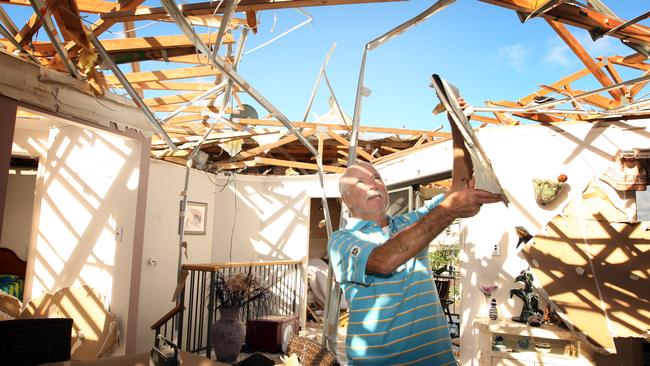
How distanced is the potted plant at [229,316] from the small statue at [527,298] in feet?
10.1

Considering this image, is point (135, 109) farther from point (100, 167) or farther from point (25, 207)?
point (25, 207)

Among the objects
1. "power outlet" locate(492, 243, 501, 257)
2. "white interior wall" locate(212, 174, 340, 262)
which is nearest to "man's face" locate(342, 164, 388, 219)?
"power outlet" locate(492, 243, 501, 257)

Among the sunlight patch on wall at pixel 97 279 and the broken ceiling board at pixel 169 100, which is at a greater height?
the broken ceiling board at pixel 169 100

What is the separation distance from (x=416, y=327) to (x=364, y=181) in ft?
1.87

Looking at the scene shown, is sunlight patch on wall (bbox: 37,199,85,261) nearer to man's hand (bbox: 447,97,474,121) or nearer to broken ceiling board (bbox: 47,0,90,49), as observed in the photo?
broken ceiling board (bbox: 47,0,90,49)

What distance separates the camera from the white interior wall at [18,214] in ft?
24.3

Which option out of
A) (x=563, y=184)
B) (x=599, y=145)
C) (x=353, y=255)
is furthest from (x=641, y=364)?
(x=353, y=255)

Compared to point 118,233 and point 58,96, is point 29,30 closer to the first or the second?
point 58,96

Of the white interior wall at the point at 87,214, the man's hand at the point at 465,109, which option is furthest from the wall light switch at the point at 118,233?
the man's hand at the point at 465,109

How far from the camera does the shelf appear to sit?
12.8 feet

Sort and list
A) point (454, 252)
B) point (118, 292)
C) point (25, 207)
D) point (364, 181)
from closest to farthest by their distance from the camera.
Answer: point (364, 181) < point (118, 292) < point (25, 207) < point (454, 252)

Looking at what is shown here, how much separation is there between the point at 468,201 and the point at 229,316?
16.3ft

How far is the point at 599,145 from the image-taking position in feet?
14.8

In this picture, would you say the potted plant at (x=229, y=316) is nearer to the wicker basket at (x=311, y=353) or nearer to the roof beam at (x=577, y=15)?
the wicker basket at (x=311, y=353)
